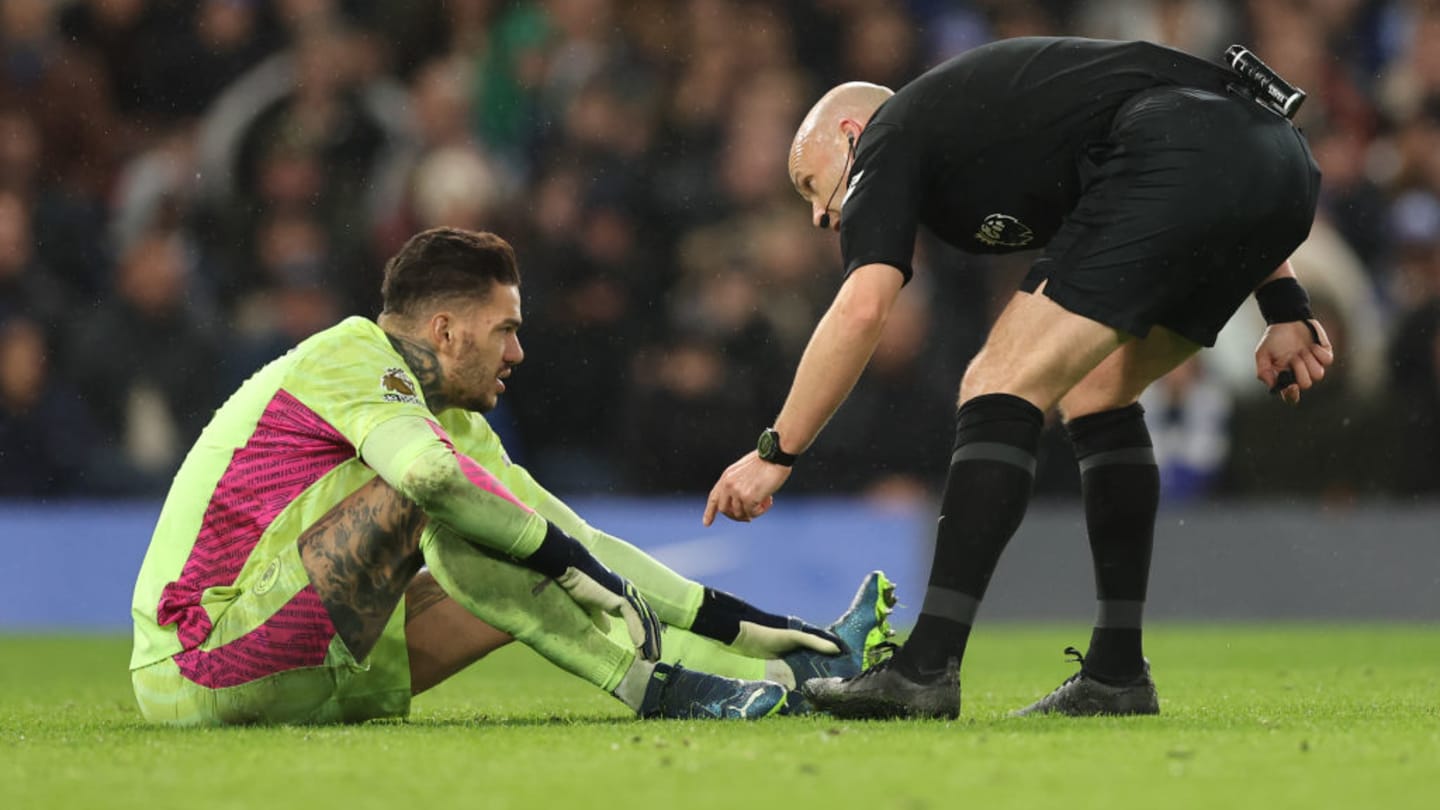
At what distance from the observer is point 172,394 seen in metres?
10.5

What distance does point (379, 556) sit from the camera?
4.50 meters

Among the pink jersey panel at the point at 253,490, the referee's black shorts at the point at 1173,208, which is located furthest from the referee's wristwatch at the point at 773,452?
the pink jersey panel at the point at 253,490

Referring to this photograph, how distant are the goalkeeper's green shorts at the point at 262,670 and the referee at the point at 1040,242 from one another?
943mm

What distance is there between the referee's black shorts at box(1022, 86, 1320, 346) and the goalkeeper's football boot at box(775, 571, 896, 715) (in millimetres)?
901

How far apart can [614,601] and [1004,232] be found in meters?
1.27

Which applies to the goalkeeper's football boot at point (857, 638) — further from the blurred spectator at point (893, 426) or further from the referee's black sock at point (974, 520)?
the blurred spectator at point (893, 426)

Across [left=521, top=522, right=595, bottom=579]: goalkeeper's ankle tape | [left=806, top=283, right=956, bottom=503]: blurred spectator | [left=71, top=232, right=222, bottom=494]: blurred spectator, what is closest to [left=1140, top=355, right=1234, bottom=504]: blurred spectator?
[left=806, top=283, right=956, bottom=503]: blurred spectator

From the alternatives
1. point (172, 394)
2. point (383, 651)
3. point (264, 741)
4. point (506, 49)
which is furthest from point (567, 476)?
point (264, 741)

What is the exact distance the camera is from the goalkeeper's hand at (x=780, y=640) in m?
5.03

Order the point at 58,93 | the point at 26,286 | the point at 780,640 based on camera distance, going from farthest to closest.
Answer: the point at 58,93 < the point at 26,286 < the point at 780,640

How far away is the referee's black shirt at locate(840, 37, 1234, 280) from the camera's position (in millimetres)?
4691

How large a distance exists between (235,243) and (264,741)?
7.19m

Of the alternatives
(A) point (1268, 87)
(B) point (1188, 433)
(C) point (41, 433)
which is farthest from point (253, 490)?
(B) point (1188, 433)

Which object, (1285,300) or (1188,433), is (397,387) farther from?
(1188,433)
